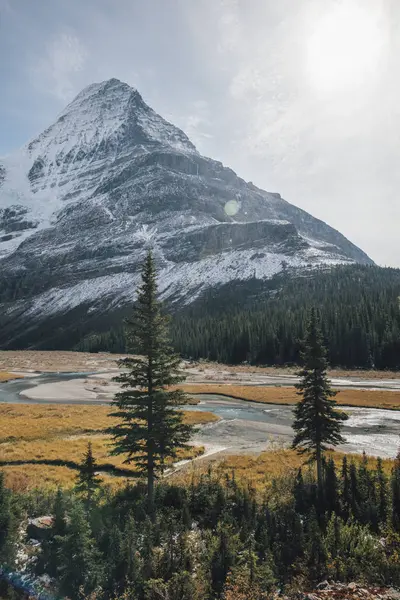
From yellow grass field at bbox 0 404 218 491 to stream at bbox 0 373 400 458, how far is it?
3.69 m

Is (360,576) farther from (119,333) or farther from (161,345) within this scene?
(119,333)

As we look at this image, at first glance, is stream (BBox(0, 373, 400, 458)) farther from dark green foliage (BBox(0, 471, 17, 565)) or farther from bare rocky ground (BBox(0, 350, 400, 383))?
bare rocky ground (BBox(0, 350, 400, 383))

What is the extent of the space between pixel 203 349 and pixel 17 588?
127 m

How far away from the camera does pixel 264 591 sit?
38.3ft

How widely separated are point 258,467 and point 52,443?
66.2 ft

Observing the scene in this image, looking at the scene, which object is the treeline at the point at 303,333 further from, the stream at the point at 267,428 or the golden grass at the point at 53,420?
the golden grass at the point at 53,420

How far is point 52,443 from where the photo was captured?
36469 millimetres

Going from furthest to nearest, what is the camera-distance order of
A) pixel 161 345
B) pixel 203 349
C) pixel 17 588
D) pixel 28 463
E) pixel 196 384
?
pixel 203 349
pixel 196 384
pixel 28 463
pixel 161 345
pixel 17 588

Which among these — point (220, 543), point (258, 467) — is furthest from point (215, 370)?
point (220, 543)

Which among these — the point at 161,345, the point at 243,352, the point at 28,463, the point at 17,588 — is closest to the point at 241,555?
A: the point at 17,588

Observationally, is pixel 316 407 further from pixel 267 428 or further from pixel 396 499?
pixel 267 428

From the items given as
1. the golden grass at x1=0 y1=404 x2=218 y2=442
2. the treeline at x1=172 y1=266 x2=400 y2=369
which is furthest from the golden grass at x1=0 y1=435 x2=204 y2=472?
the treeline at x1=172 y1=266 x2=400 y2=369

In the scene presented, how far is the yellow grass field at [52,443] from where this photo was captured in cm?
2623

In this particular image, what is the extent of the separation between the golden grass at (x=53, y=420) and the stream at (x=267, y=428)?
149 inches
